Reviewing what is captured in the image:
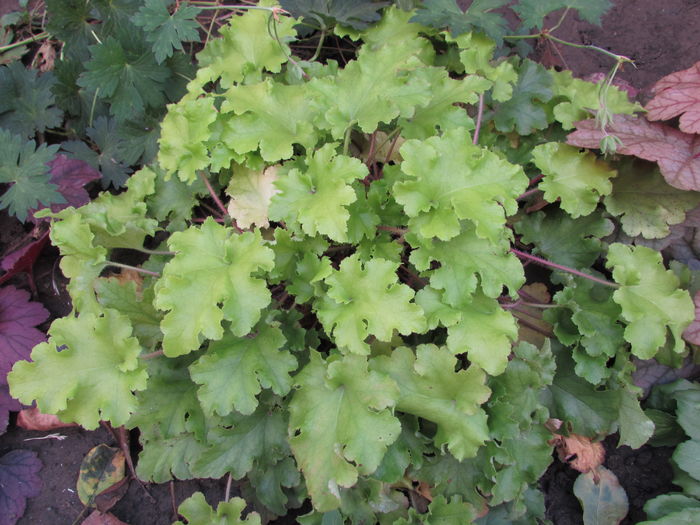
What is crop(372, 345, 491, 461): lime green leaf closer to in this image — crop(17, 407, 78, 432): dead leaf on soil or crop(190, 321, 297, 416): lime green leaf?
crop(190, 321, 297, 416): lime green leaf

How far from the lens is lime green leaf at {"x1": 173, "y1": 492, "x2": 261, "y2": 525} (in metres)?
1.96

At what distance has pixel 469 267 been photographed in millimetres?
1886

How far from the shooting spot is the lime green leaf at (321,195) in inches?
70.9

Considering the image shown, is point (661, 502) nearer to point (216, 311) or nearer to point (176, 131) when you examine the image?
point (216, 311)

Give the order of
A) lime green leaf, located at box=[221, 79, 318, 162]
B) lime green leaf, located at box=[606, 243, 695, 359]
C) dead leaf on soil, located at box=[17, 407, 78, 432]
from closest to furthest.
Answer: lime green leaf, located at box=[606, 243, 695, 359], lime green leaf, located at box=[221, 79, 318, 162], dead leaf on soil, located at box=[17, 407, 78, 432]

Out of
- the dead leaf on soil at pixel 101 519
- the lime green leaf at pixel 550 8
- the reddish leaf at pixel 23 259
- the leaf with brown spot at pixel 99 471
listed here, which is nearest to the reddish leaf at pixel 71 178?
the reddish leaf at pixel 23 259

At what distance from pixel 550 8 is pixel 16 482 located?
3076mm

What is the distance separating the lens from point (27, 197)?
2.44 meters

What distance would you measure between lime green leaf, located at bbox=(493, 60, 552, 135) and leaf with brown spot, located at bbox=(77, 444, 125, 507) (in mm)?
2142

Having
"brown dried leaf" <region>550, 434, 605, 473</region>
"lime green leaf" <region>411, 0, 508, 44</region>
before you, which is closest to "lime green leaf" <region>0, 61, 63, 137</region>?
"lime green leaf" <region>411, 0, 508, 44</region>

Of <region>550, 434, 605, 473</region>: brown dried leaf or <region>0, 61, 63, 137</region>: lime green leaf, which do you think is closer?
<region>550, 434, 605, 473</region>: brown dried leaf

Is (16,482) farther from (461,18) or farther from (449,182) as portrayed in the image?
(461,18)

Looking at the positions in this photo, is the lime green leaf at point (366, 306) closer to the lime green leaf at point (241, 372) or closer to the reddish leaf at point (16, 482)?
the lime green leaf at point (241, 372)

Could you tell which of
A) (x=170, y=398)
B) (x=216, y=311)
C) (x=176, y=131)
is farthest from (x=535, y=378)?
(x=176, y=131)
